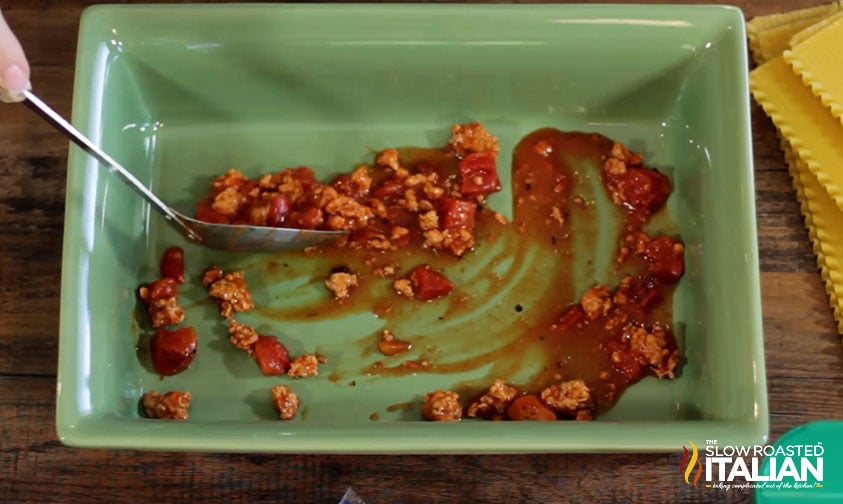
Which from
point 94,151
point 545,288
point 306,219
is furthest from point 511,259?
→ point 94,151

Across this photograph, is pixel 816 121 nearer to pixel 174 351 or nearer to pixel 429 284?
pixel 429 284

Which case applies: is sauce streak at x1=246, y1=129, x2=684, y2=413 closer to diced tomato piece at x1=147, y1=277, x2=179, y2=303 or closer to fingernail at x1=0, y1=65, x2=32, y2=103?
diced tomato piece at x1=147, y1=277, x2=179, y2=303

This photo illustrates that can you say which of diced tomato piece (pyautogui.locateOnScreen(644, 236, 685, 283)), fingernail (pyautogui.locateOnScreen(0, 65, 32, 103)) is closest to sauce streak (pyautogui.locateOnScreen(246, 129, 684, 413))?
diced tomato piece (pyautogui.locateOnScreen(644, 236, 685, 283))

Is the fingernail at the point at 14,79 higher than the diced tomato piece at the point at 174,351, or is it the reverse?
the fingernail at the point at 14,79

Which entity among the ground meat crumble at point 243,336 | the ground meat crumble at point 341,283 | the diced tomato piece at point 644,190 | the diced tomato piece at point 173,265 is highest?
the diced tomato piece at point 644,190

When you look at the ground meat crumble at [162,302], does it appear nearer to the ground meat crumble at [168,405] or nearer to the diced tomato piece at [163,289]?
the diced tomato piece at [163,289]

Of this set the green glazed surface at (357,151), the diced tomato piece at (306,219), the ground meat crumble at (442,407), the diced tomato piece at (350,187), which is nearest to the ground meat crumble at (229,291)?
the green glazed surface at (357,151)

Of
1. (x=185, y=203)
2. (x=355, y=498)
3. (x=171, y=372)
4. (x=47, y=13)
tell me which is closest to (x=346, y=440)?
(x=355, y=498)
